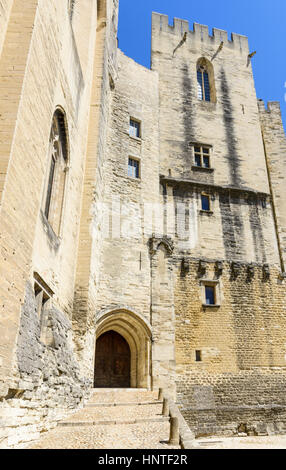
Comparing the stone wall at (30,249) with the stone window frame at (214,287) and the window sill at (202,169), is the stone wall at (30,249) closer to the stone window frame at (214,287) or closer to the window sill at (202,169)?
the stone window frame at (214,287)

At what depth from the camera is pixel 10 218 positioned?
510 cm

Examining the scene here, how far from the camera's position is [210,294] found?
1404 cm

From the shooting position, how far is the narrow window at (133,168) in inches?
577

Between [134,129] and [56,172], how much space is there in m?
7.41

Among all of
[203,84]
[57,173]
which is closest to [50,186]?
[57,173]

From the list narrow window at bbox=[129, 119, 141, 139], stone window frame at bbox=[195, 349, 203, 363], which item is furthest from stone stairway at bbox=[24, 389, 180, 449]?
narrow window at bbox=[129, 119, 141, 139]

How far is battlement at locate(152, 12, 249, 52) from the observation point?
19266 millimetres

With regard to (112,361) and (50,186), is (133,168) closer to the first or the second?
(50,186)

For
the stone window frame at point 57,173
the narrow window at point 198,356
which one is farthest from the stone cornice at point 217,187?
the narrow window at point 198,356

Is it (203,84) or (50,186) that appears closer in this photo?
→ (50,186)

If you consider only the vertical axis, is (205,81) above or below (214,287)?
above

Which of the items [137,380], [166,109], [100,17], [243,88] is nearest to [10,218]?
[137,380]

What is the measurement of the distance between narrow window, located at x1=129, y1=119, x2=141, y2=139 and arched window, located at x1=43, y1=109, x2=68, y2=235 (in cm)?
642

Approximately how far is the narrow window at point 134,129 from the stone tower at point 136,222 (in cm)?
6
